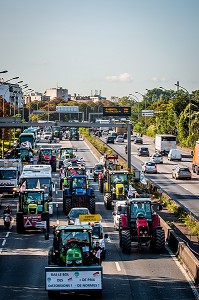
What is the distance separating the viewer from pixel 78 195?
5019cm

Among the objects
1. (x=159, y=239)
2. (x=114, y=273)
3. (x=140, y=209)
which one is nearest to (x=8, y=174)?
(x=140, y=209)

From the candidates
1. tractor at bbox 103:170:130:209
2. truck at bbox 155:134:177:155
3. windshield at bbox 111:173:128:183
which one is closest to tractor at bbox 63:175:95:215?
tractor at bbox 103:170:130:209

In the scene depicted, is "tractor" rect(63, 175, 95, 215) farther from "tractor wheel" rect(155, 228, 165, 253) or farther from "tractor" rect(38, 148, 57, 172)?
"tractor" rect(38, 148, 57, 172)

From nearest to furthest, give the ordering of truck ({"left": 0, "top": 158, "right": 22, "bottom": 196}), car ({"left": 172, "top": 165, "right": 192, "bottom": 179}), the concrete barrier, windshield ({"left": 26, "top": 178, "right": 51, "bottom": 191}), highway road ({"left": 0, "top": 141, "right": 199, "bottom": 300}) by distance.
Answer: highway road ({"left": 0, "top": 141, "right": 199, "bottom": 300}) → the concrete barrier → windshield ({"left": 26, "top": 178, "right": 51, "bottom": 191}) → truck ({"left": 0, "top": 158, "right": 22, "bottom": 196}) → car ({"left": 172, "top": 165, "right": 192, "bottom": 179})

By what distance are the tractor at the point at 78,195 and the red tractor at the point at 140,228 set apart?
13.1m

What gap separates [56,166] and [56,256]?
62791 millimetres

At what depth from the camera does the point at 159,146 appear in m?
113

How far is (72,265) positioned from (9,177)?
121ft

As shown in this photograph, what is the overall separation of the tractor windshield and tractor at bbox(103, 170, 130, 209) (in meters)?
15.7

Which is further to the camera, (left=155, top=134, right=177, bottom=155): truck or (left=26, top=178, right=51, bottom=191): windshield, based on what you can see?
(left=155, top=134, right=177, bottom=155): truck

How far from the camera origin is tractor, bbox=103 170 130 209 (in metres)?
52.4

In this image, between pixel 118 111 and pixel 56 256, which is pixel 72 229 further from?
pixel 118 111

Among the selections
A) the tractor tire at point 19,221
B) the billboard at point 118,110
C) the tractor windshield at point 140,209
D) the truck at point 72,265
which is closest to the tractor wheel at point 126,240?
the tractor windshield at point 140,209

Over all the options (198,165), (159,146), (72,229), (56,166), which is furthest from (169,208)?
(159,146)
